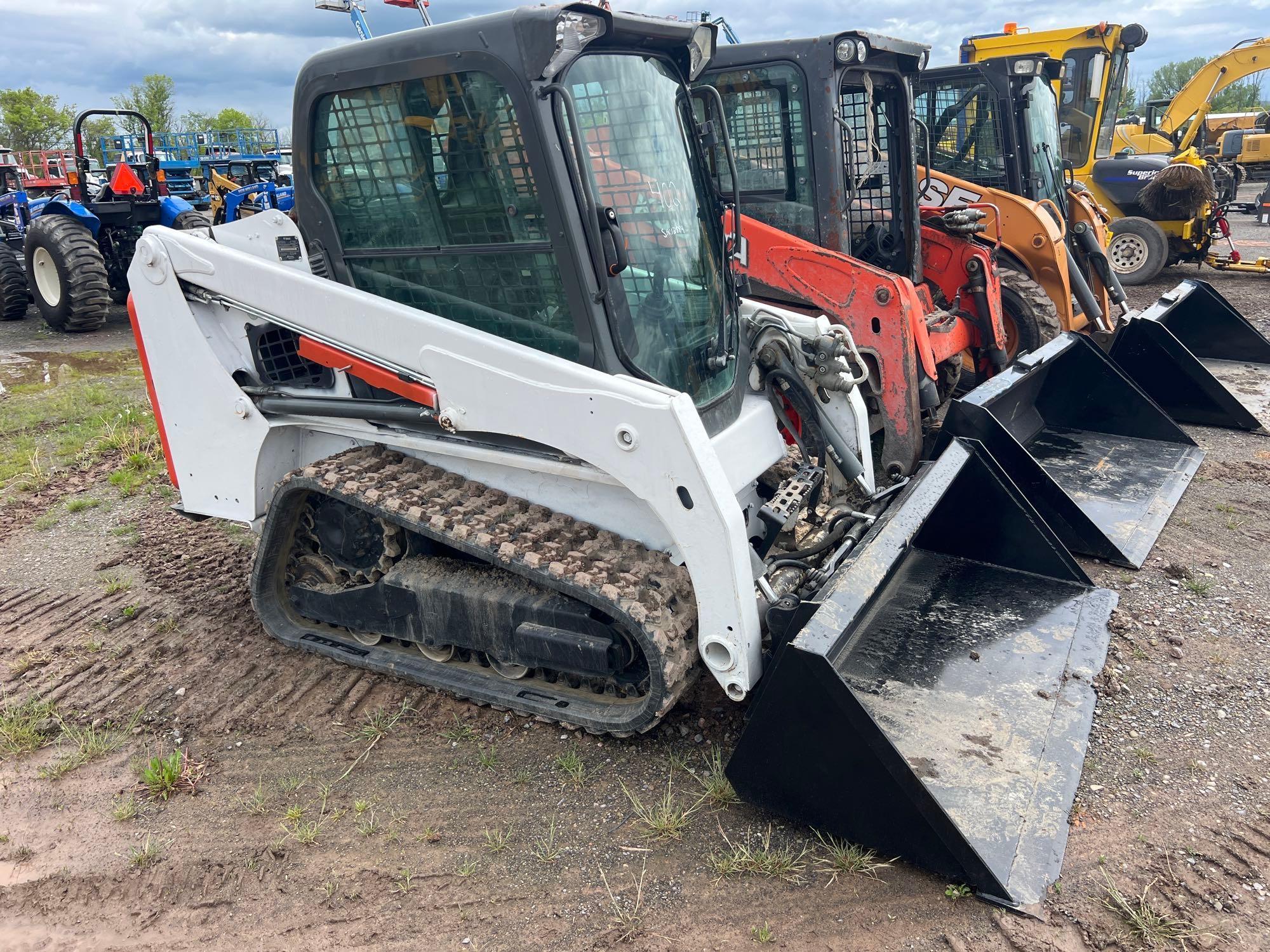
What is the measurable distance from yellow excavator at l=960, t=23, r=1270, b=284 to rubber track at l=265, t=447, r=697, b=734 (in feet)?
32.5

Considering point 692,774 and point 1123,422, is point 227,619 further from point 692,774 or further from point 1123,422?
point 1123,422

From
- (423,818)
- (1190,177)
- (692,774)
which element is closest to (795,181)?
(692,774)

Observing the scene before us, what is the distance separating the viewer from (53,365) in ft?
Answer: 30.9

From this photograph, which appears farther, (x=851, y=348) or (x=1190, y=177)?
(x=1190, y=177)

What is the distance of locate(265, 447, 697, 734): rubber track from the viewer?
2.88 metres

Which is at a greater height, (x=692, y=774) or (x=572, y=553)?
(x=572, y=553)

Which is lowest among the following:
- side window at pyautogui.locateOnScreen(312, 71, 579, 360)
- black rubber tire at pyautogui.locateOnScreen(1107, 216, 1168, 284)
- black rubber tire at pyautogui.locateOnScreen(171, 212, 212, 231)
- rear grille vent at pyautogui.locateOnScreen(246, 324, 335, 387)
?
black rubber tire at pyautogui.locateOnScreen(1107, 216, 1168, 284)

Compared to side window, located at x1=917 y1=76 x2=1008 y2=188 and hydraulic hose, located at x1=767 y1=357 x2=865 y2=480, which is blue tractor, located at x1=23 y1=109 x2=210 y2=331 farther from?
hydraulic hose, located at x1=767 y1=357 x2=865 y2=480

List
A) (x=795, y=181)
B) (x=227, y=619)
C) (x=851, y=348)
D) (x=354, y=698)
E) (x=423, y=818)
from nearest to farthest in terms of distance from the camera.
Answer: (x=423, y=818) < (x=354, y=698) < (x=851, y=348) < (x=227, y=619) < (x=795, y=181)

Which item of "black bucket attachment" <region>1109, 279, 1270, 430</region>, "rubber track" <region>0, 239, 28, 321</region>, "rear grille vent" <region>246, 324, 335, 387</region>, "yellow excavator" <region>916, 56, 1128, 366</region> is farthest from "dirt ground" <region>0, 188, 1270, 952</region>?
"rubber track" <region>0, 239, 28, 321</region>

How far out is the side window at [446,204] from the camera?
2.94m

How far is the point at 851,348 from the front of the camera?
3.92 meters

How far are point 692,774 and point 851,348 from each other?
1899mm

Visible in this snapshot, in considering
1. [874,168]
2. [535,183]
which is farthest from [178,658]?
[874,168]
